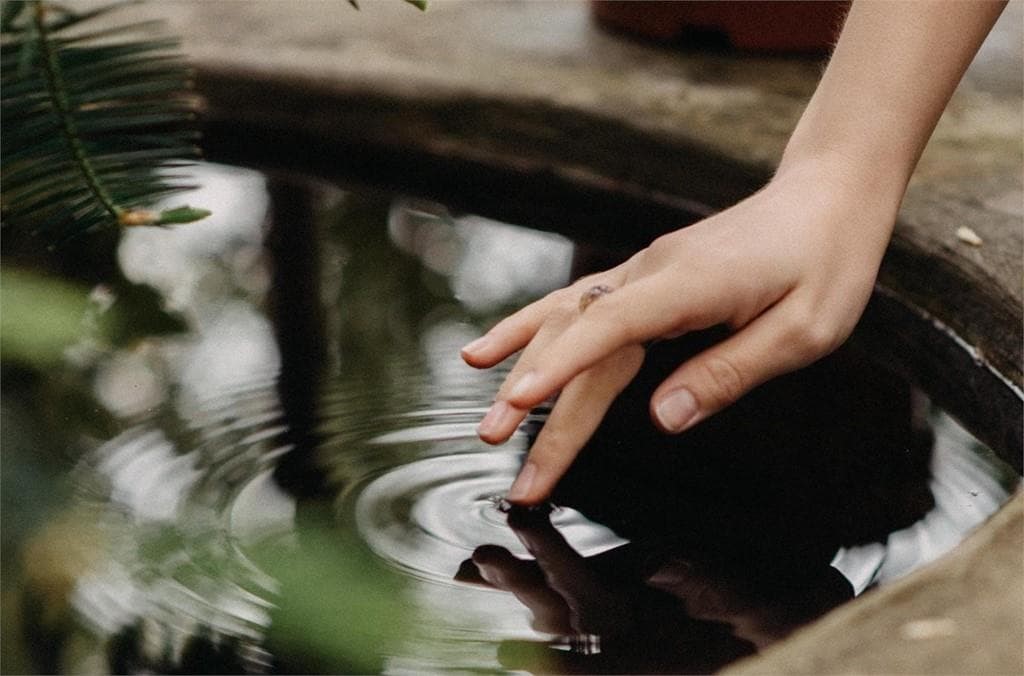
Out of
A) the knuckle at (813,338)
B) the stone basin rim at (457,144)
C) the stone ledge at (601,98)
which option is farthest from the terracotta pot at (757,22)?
the knuckle at (813,338)

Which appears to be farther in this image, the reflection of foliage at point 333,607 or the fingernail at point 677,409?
the fingernail at point 677,409

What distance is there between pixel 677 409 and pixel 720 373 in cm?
4

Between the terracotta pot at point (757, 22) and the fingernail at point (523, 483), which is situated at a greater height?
the terracotta pot at point (757, 22)

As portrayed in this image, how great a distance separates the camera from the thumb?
0.96 meters

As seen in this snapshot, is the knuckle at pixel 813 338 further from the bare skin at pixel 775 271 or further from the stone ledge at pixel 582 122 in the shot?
the stone ledge at pixel 582 122

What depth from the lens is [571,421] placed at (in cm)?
98

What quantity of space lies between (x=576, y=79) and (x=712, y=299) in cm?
108

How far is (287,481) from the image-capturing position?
41.9 inches

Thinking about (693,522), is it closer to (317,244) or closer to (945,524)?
(945,524)

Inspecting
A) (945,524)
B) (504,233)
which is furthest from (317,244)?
(945,524)

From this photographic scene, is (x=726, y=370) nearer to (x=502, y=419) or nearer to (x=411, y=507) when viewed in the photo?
(x=502, y=419)

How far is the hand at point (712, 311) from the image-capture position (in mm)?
920

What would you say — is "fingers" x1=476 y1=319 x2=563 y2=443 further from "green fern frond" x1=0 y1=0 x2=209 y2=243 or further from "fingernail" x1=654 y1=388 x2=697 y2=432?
"green fern frond" x1=0 y1=0 x2=209 y2=243

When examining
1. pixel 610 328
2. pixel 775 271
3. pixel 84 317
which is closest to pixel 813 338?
pixel 775 271
